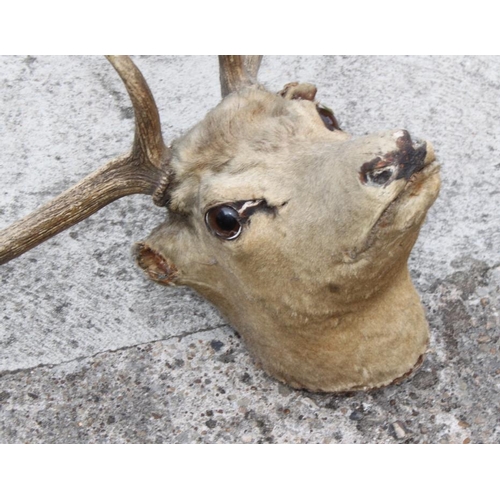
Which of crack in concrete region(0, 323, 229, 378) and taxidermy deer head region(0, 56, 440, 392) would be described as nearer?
taxidermy deer head region(0, 56, 440, 392)

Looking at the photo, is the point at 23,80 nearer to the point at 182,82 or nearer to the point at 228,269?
the point at 182,82

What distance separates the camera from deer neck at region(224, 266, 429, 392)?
10.7ft

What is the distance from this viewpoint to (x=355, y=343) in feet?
10.8

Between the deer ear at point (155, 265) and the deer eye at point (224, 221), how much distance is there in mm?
405

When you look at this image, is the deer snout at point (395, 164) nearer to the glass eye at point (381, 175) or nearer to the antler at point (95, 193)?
the glass eye at point (381, 175)

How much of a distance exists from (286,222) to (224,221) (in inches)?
8.6

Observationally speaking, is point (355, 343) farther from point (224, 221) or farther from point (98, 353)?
point (98, 353)

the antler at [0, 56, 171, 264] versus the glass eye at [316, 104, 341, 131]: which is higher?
the glass eye at [316, 104, 341, 131]

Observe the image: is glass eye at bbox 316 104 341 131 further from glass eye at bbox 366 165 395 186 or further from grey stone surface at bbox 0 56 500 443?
grey stone surface at bbox 0 56 500 443

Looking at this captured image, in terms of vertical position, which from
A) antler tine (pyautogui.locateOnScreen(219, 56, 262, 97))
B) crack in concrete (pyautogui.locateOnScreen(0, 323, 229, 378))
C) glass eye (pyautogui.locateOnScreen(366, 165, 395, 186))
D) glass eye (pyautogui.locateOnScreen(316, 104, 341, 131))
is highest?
glass eye (pyautogui.locateOnScreen(366, 165, 395, 186))

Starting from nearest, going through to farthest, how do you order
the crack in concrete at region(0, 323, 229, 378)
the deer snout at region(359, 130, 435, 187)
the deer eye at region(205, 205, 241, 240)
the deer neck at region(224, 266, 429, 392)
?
1. the deer snout at region(359, 130, 435, 187)
2. the deer eye at region(205, 205, 241, 240)
3. the deer neck at region(224, 266, 429, 392)
4. the crack in concrete at region(0, 323, 229, 378)

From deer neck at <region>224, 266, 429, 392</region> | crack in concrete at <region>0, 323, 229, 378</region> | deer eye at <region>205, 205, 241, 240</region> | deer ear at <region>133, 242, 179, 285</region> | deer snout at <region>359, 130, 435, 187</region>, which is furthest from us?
crack in concrete at <region>0, 323, 229, 378</region>

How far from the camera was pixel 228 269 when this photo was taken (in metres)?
3.24

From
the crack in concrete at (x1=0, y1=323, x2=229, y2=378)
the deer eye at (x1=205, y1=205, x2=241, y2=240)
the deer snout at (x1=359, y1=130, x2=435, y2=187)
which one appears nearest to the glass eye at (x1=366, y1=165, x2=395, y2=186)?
the deer snout at (x1=359, y1=130, x2=435, y2=187)
